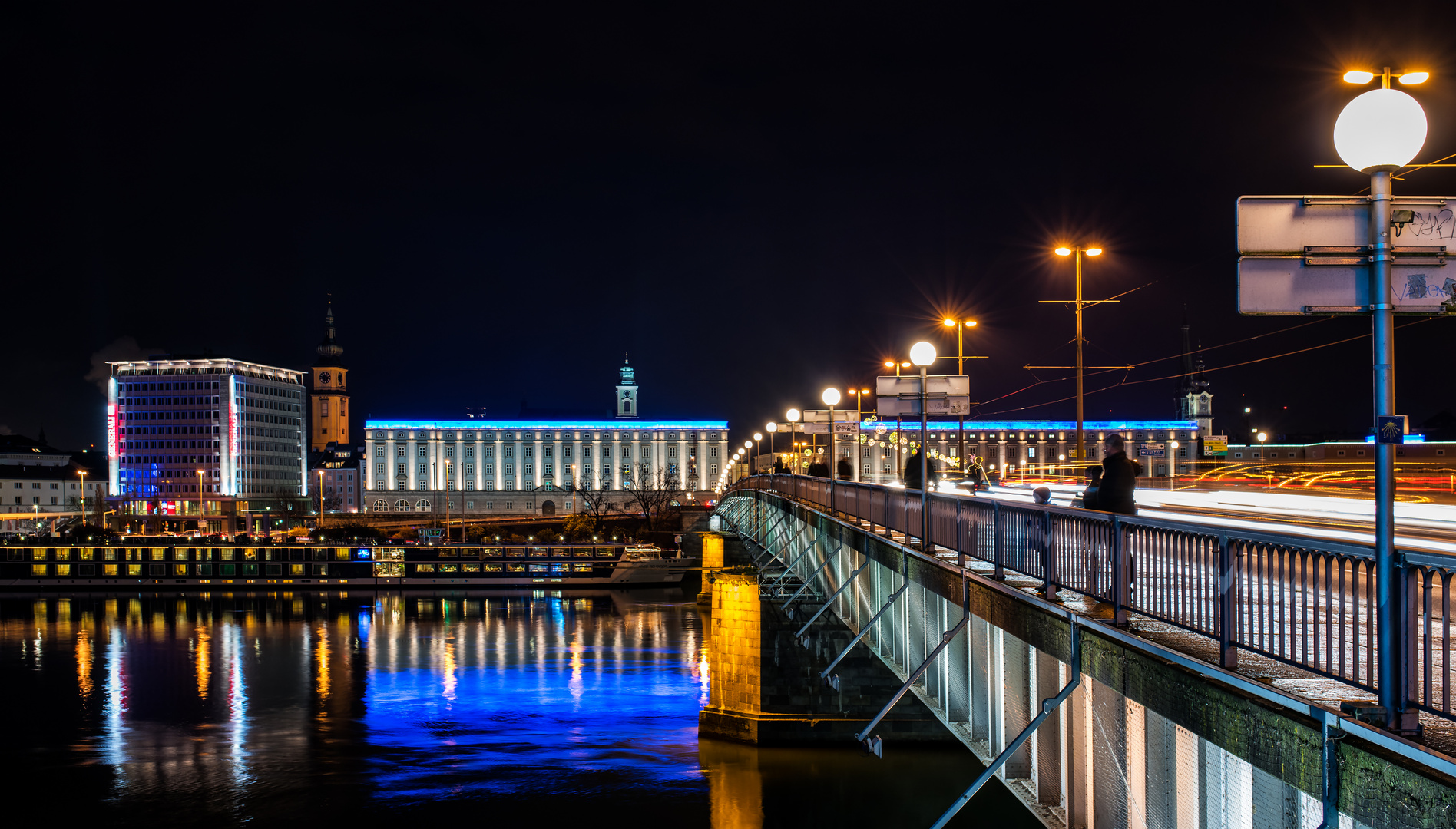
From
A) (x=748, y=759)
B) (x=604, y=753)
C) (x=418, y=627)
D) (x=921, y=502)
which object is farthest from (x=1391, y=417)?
(x=418, y=627)

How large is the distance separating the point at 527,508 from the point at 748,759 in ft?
509

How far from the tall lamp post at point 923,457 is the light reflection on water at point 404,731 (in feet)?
53.6

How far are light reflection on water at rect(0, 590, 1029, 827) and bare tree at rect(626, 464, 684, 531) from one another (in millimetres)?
90677

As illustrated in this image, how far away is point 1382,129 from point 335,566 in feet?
356

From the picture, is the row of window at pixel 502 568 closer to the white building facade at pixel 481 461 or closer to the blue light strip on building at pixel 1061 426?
the blue light strip on building at pixel 1061 426

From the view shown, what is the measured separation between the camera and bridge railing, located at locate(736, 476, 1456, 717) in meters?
6.19

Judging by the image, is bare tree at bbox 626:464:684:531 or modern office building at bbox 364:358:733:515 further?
modern office building at bbox 364:358:733:515

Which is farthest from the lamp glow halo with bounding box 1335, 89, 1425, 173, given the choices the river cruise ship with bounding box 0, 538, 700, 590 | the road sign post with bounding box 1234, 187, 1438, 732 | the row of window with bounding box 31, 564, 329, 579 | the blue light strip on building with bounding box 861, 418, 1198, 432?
the blue light strip on building with bounding box 861, 418, 1198, 432

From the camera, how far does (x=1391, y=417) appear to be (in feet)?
20.4

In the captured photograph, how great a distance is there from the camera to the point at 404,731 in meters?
44.7

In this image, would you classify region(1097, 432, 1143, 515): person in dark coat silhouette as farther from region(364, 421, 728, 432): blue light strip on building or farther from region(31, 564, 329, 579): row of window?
region(364, 421, 728, 432): blue light strip on building

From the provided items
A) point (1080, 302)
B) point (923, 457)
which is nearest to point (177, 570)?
point (1080, 302)

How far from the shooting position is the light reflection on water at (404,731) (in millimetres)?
34438

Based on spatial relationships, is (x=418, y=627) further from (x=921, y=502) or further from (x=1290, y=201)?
(x=1290, y=201)
